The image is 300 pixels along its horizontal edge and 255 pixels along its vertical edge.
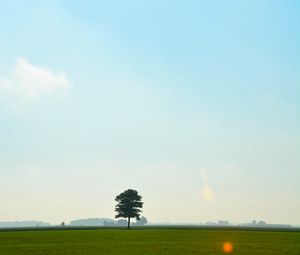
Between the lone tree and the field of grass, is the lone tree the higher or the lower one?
the higher one

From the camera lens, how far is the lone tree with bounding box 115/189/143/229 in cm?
12662

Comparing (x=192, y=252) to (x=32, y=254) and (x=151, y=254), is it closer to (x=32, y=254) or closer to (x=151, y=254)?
(x=151, y=254)

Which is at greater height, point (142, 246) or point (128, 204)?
point (128, 204)

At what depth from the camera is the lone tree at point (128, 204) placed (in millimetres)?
126625

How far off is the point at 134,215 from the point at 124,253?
90834mm

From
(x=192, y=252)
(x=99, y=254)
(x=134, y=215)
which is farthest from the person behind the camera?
(x=134, y=215)

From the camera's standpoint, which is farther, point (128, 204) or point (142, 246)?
point (128, 204)

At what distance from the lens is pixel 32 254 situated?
3647 cm

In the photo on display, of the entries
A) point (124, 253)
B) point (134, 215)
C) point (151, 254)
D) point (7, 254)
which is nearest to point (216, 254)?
point (151, 254)

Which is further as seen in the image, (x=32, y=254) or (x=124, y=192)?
(x=124, y=192)

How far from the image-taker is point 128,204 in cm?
12681

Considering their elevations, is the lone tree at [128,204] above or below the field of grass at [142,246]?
above

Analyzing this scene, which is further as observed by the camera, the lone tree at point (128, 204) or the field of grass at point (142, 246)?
the lone tree at point (128, 204)

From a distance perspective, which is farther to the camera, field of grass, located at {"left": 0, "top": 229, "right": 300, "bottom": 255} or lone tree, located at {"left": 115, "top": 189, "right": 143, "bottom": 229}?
lone tree, located at {"left": 115, "top": 189, "right": 143, "bottom": 229}
